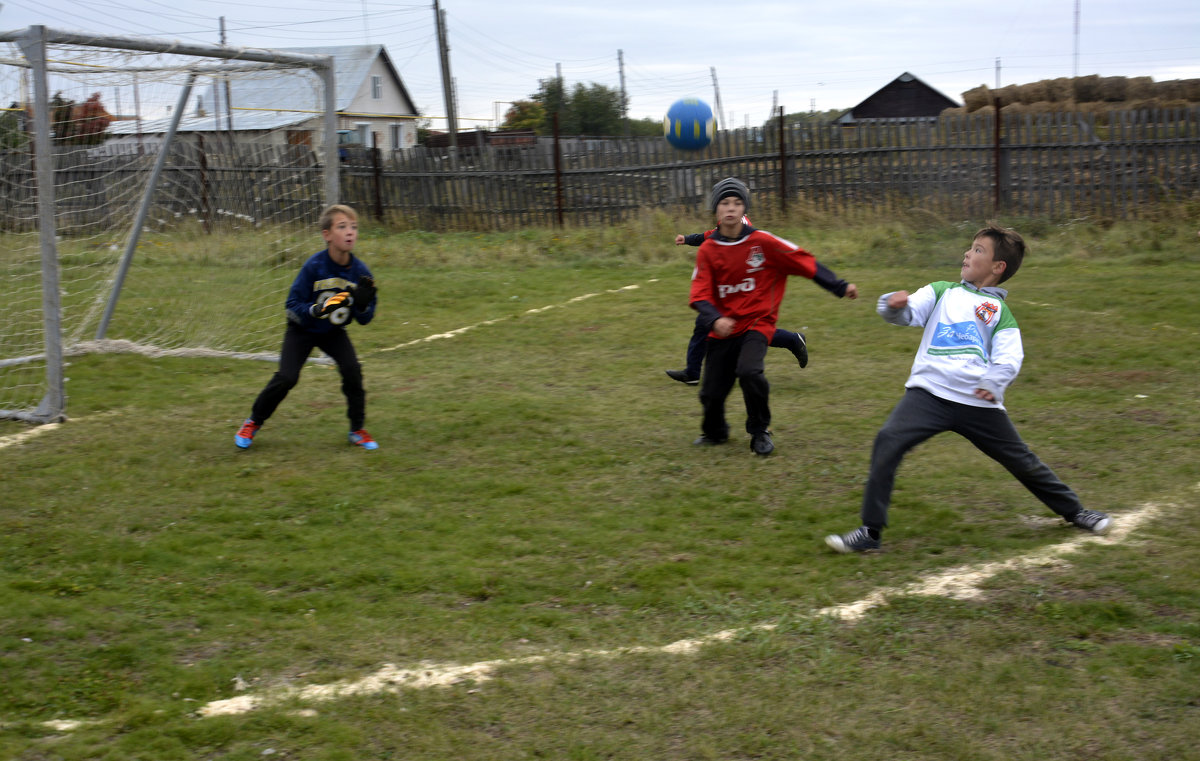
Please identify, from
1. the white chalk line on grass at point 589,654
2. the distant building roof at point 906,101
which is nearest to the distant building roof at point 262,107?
the white chalk line on grass at point 589,654

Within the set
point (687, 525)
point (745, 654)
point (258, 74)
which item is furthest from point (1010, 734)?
point (258, 74)

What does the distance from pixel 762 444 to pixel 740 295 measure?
3.08 feet

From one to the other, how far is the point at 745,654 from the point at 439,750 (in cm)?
119

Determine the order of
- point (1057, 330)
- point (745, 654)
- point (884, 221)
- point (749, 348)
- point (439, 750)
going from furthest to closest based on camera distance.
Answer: point (884, 221), point (1057, 330), point (749, 348), point (745, 654), point (439, 750)

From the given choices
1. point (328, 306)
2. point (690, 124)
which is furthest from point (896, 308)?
point (690, 124)

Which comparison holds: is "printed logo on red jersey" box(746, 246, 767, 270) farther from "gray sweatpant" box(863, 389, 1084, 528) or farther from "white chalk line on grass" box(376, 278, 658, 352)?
"white chalk line on grass" box(376, 278, 658, 352)

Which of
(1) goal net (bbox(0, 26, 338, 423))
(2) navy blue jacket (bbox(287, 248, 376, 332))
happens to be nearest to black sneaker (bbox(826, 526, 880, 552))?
(2) navy blue jacket (bbox(287, 248, 376, 332))

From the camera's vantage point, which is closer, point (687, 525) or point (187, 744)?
point (187, 744)

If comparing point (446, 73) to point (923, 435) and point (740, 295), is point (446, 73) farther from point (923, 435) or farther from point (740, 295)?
point (923, 435)

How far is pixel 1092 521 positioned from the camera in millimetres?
4965

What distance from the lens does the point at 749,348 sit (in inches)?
253

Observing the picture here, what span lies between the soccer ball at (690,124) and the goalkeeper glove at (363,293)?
1080cm

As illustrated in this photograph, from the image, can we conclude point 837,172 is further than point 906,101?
No

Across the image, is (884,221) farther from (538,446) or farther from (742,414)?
(538,446)
